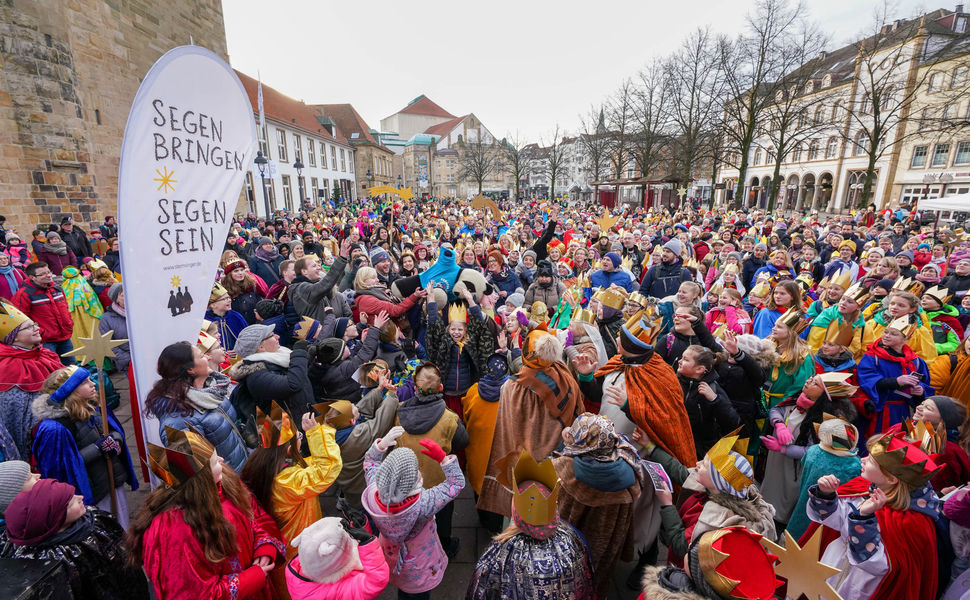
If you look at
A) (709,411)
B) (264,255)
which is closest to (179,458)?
(709,411)

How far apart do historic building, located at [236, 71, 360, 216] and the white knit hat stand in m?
25.6

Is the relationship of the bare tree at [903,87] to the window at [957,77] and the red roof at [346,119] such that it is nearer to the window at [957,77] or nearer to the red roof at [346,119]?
the window at [957,77]

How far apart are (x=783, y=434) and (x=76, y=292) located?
7769 mm

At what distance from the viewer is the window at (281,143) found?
3363 cm

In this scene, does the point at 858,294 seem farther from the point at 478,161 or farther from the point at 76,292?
the point at 478,161

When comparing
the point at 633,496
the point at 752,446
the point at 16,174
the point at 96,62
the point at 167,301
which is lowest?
the point at 752,446

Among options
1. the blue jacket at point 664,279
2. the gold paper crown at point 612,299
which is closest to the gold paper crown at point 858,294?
the blue jacket at point 664,279

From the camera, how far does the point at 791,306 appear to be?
14.7 feet

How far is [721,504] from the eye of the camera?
6.22ft

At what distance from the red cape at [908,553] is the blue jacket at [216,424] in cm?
351

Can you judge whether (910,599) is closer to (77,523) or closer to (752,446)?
(752,446)

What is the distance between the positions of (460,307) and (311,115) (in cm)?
4928

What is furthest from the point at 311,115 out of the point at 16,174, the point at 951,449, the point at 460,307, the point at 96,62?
the point at 951,449

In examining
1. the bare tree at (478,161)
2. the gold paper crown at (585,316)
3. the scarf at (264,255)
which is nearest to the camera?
the gold paper crown at (585,316)
